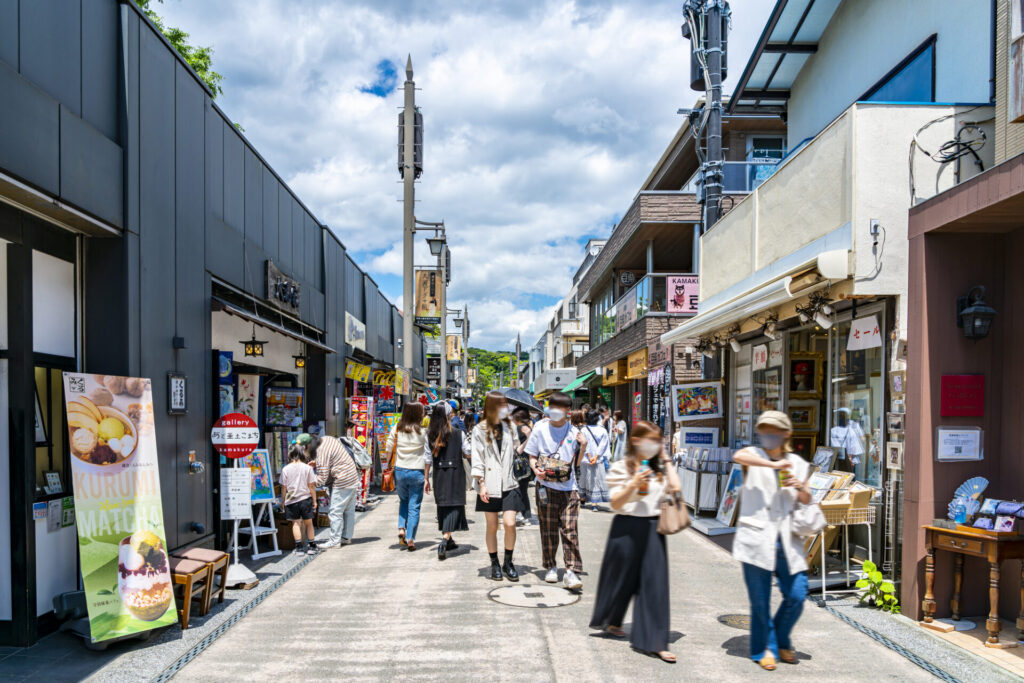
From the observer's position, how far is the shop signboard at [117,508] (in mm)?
5078

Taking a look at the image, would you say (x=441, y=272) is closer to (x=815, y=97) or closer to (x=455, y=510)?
(x=815, y=97)

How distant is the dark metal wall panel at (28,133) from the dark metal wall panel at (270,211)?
5.39 meters

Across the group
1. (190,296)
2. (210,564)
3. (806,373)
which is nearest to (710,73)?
(806,373)

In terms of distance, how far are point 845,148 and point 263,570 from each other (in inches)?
297

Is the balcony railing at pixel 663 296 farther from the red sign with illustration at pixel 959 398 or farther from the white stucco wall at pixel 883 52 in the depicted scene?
the red sign with illustration at pixel 959 398

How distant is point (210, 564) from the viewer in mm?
6195

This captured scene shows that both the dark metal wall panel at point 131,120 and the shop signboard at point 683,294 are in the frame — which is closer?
the dark metal wall panel at point 131,120

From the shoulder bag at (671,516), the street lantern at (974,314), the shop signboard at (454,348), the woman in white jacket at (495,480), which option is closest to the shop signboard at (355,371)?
the woman in white jacket at (495,480)

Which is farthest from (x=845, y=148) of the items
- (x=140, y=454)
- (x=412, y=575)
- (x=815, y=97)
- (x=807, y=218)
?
(x=140, y=454)

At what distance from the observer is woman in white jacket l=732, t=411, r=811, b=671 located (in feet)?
16.1

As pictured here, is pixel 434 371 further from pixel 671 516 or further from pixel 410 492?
pixel 671 516

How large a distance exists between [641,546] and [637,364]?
14.5 m

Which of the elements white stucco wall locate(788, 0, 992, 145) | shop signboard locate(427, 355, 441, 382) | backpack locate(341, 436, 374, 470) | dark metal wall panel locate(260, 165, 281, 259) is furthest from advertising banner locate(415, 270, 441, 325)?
shop signboard locate(427, 355, 441, 382)

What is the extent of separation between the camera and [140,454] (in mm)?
5656
